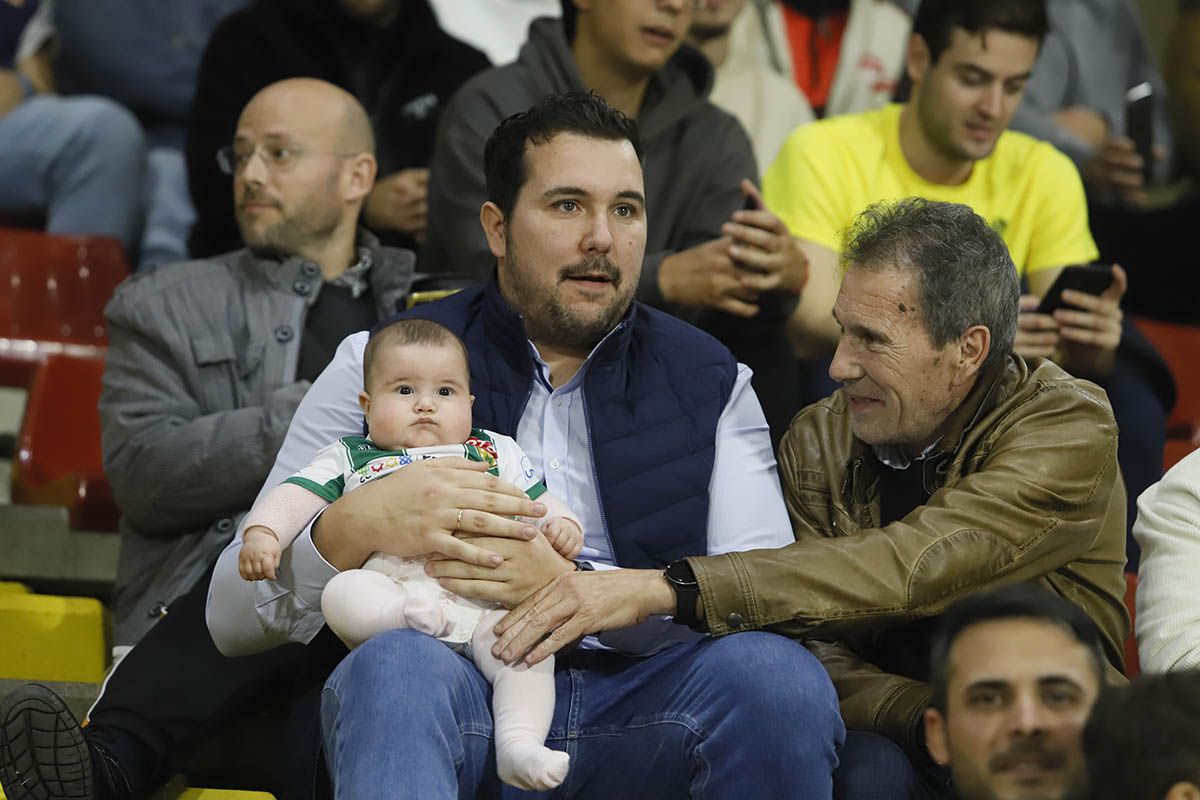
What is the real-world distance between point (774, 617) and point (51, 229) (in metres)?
2.56

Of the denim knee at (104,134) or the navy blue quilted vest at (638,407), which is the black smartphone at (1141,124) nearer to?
the navy blue quilted vest at (638,407)

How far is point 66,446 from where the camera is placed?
351cm

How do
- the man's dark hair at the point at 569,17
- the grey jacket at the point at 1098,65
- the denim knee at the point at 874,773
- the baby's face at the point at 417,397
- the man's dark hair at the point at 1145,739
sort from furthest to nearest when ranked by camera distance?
the grey jacket at the point at 1098,65, the man's dark hair at the point at 569,17, the baby's face at the point at 417,397, the denim knee at the point at 874,773, the man's dark hair at the point at 1145,739

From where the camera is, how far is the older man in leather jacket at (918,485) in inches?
86.2

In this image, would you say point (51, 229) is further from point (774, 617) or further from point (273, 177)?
point (774, 617)

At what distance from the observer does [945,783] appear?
2178mm

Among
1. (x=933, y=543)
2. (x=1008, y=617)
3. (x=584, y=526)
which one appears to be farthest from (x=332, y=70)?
(x=1008, y=617)

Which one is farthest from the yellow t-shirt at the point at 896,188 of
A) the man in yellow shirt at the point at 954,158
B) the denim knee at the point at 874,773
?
the denim knee at the point at 874,773

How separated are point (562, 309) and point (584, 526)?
0.32 meters

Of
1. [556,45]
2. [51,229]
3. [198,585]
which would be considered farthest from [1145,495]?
[51,229]

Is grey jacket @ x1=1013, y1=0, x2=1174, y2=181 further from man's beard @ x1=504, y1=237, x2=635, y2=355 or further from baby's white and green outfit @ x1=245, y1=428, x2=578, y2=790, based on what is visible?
baby's white and green outfit @ x1=245, y1=428, x2=578, y2=790

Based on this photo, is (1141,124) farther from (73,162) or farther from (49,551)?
(49,551)

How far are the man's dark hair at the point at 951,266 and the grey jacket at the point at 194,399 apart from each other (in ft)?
3.44

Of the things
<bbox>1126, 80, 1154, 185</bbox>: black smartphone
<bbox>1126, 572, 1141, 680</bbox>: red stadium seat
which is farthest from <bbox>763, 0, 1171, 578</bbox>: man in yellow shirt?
<bbox>1126, 80, 1154, 185</bbox>: black smartphone
